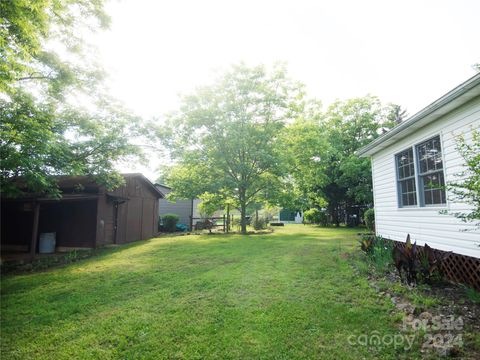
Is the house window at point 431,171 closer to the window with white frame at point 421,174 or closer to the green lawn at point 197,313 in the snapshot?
the window with white frame at point 421,174

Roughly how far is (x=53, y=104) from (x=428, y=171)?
1259 centimetres

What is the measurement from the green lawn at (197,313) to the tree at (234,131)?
10003 mm

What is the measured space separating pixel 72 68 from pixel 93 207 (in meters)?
6.47

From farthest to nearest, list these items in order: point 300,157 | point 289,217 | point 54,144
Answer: point 289,217
point 300,157
point 54,144

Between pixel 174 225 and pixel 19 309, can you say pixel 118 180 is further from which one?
pixel 174 225

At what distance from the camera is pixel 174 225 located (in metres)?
19.8

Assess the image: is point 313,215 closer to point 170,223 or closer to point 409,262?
point 170,223

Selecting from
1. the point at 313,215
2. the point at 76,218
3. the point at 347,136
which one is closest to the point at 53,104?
the point at 76,218

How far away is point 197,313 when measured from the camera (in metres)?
3.70

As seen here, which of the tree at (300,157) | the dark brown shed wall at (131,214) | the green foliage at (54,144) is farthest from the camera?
the tree at (300,157)

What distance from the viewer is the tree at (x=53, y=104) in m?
4.61

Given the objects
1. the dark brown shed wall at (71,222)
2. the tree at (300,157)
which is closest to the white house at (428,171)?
the tree at (300,157)

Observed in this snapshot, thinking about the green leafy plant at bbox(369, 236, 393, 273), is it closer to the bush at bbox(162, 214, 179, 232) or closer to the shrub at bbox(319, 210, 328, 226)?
the bush at bbox(162, 214, 179, 232)

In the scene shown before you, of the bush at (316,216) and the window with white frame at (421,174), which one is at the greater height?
the window with white frame at (421,174)
